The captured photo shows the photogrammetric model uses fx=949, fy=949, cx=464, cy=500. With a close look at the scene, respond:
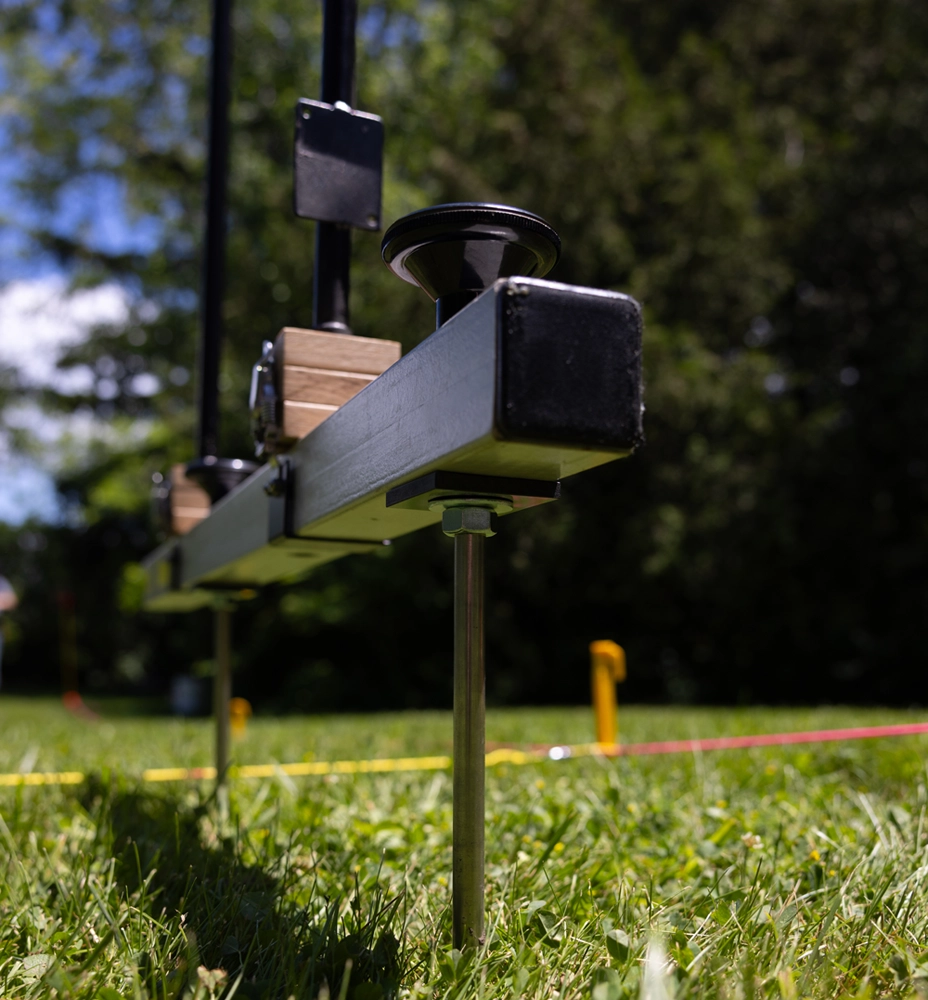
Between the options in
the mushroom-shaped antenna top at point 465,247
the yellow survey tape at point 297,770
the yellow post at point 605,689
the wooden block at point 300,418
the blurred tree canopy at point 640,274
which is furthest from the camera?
the blurred tree canopy at point 640,274

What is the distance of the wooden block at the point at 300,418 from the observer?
59.8 inches

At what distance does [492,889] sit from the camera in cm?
153

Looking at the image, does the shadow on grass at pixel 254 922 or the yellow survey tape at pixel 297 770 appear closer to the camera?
the shadow on grass at pixel 254 922

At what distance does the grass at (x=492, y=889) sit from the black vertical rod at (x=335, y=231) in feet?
3.20

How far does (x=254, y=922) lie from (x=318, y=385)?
809 mm

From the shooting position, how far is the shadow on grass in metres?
1.11

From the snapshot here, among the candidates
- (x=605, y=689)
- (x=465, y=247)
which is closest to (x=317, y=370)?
(x=465, y=247)

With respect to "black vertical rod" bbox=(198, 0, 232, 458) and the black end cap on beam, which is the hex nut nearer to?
the black end cap on beam

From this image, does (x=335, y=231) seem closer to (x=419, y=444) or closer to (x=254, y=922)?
(x=419, y=444)

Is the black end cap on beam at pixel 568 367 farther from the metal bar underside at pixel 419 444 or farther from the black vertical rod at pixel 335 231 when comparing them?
the black vertical rod at pixel 335 231

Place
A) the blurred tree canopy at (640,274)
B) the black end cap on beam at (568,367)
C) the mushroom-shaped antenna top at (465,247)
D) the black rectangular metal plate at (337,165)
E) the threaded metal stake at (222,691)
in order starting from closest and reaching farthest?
the black end cap on beam at (568,367), the mushroom-shaped antenna top at (465,247), the black rectangular metal plate at (337,165), the threaded metal stake at (222,691), the blurred tree canopy at (640,274)

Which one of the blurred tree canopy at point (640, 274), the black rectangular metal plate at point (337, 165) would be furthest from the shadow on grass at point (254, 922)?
the blurred tree canopy at point (640, 274)

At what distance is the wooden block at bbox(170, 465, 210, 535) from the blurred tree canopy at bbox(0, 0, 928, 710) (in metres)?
7.40

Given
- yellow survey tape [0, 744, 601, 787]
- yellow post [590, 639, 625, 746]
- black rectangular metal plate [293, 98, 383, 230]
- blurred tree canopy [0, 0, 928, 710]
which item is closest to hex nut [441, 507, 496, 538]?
black rectangular metal plate [293, 98, 383, 230]
